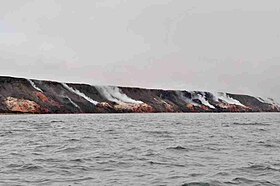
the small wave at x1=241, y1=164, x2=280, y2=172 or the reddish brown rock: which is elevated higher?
the reddish brown rock

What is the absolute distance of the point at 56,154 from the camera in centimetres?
2306

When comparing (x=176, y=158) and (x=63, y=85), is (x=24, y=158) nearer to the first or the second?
(x=176, y=158)

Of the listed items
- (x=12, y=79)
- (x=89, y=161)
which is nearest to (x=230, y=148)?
(x=89, y=161)

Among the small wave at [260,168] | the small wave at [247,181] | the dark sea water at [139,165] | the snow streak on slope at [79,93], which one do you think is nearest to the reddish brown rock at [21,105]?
the snow streak on slope at [79,93]

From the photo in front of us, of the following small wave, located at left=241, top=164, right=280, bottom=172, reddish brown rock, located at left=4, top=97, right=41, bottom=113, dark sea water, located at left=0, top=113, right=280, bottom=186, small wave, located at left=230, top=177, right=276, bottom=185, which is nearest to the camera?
small wave, located at left=230, top=177, right=276, bottom=185

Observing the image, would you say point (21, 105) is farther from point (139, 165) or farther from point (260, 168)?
point (260, 168)

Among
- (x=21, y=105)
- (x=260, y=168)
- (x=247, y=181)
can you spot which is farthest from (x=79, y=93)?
(x=247, y=181)

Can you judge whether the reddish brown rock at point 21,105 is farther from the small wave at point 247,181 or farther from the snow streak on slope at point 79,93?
the small wave at point 247,181

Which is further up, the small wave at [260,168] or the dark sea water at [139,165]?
the dark sea water at [139,165]

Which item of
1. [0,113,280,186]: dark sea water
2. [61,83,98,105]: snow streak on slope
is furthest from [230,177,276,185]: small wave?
[61,83,98,105]: snow streak on slope

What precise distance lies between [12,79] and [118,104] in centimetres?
4463

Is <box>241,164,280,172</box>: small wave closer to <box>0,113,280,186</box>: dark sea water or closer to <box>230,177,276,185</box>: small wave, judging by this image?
<box>0,113,280,186</box>: dark sea water

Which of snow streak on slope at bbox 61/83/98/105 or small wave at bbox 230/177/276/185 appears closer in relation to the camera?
small wave at bbox 230/177/276/185

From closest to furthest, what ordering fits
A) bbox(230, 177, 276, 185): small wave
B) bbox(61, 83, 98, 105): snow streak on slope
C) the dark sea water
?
bbox(230, 177, 276, 185): small wave → the dark sea water → bbox(61, 83, 98, 105): snow streak on slope
